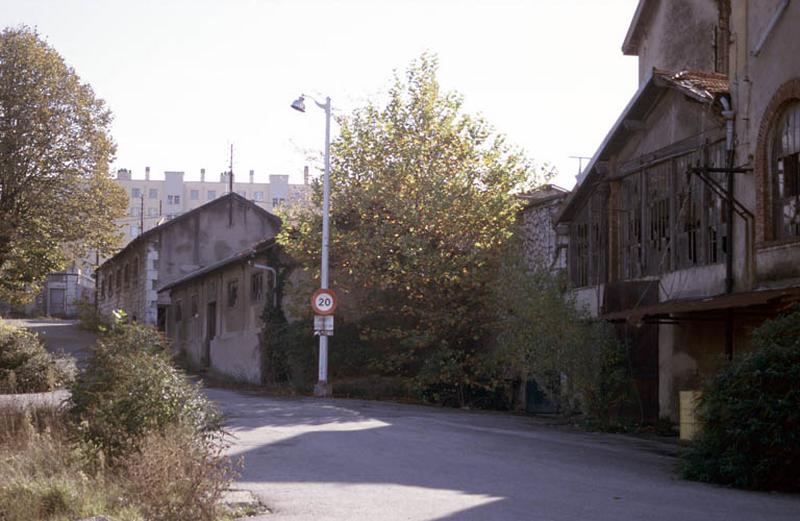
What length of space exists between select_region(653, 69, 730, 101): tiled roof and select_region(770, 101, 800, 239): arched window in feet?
6.03

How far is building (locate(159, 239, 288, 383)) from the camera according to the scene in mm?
34250

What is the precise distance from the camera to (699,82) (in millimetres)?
20484

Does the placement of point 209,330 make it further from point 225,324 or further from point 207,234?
point 207,234

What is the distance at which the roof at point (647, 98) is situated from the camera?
2001cm

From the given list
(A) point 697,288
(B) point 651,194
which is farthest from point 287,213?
(A) point 697,288

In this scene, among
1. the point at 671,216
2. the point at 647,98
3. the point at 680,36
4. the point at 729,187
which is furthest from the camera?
the point at 680,36

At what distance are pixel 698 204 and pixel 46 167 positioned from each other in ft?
85.5

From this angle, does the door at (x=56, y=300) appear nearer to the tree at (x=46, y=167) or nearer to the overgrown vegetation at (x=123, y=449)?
the tree at (x=46, y=167)

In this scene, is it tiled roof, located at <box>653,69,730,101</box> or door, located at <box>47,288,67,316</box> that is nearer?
tiled roof, located at <box>653,69,730,101</box>

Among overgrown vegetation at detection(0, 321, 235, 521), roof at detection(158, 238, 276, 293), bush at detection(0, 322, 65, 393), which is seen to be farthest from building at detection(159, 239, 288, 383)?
overgrown vegetation at detection(0, 321, 235, 521)

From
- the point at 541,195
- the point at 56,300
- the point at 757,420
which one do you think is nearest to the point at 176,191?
the point at 56,300

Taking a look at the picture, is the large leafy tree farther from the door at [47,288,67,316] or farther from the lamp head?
the door at [47,288,67,316]

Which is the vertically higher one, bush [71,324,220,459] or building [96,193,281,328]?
building [96,193,281,328]

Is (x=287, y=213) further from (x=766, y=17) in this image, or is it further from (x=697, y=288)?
(x=766, y=17)
